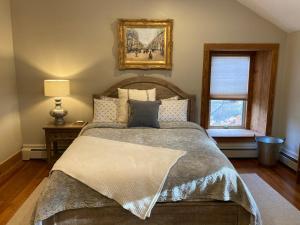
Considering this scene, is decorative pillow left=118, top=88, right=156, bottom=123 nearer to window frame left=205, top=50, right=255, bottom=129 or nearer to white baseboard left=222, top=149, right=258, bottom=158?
window frame left=205, top=50, right=255, bottom=129

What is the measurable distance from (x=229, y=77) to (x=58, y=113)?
2.78 meters

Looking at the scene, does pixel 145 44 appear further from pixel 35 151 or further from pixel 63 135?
pixel 35 151

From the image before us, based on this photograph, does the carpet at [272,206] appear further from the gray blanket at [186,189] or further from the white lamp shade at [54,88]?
the white lamp shade at [54,88]

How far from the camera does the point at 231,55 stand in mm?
4324

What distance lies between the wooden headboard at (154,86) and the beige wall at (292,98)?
1.39m

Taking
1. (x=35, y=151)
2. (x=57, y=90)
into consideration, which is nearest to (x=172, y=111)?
(x=57, y=90)

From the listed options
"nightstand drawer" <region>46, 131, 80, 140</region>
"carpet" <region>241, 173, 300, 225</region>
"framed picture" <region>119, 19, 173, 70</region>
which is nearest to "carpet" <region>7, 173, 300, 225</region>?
"carpet" <region>241, 173, 300, 225</region>

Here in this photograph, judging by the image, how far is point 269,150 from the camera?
3.75 metres

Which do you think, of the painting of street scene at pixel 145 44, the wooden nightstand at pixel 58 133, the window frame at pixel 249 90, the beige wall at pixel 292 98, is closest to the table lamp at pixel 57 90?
the wooden nightstand at pixel 58 133

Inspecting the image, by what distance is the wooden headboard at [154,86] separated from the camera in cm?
392

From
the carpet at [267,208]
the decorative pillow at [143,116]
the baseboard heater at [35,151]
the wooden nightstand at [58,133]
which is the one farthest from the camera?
the baseboard heater at [35,151]

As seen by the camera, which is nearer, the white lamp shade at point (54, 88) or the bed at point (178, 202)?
the bed at point (178, 202)

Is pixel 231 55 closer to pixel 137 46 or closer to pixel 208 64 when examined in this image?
pixel 208 64

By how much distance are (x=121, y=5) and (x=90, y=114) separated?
1.67m
